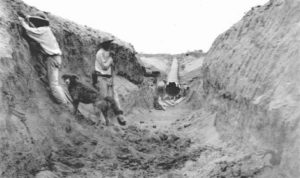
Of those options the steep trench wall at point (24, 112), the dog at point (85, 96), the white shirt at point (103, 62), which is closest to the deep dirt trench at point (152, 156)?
the steep trench wall at point (24, 112)

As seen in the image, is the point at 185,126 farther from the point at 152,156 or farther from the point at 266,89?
the point at 266,89

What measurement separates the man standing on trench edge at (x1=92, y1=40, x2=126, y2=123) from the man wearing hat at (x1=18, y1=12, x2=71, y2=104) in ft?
5.70

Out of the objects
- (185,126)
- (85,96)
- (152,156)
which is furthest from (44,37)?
(185,126)

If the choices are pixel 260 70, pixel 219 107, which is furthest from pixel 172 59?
pixel 260 70

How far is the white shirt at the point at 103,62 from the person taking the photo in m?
10.4

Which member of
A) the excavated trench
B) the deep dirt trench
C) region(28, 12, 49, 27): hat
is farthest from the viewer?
region(28, 12, 49, 27): hat

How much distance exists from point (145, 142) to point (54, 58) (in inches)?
106

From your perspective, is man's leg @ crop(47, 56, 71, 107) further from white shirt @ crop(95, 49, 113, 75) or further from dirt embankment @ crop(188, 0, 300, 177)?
dirt embankment @ crop(188, 0, 300, 177)

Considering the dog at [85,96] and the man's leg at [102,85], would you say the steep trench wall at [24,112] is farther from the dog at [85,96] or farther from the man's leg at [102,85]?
the man's leg at [102,85]

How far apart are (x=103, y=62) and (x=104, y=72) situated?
0.26 meters

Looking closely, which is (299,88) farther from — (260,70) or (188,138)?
(188,138)

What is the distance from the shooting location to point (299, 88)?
5.05 m

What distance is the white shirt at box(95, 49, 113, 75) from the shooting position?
10445 mm

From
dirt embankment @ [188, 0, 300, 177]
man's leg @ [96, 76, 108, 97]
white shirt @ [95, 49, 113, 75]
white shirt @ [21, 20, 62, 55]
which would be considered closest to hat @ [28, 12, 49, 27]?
white shirt @ [21, 20, 62, 55]
